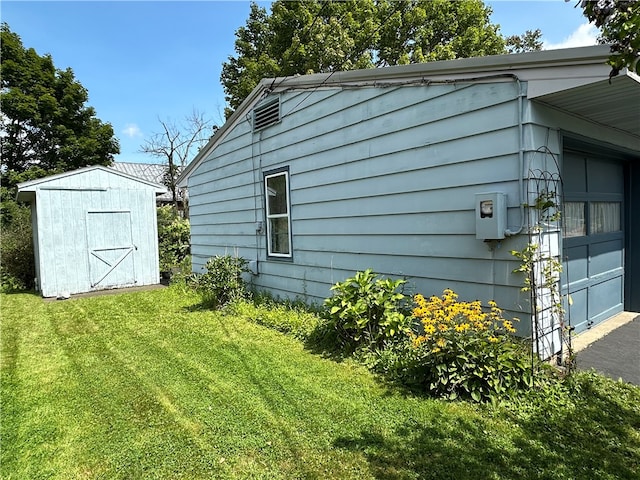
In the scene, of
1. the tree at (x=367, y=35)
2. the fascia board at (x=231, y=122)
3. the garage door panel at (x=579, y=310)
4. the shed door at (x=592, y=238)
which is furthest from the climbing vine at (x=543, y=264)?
the tree at (x=367, y=35)

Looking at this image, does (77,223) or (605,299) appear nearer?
(605,299)

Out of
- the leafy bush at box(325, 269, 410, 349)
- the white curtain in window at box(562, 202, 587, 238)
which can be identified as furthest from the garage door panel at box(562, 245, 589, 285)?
the leafy bush at box(325, 269, 410, 349)

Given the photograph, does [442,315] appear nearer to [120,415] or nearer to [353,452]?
[353,452]

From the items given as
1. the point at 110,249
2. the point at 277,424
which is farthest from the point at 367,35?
the point at 277,424

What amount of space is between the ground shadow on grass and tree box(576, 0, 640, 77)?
6.98 ft

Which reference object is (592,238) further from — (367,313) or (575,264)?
(367,313)

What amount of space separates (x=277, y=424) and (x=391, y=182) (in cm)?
289

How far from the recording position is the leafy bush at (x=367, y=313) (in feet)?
13.0

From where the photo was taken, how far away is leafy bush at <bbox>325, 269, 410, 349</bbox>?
3.97m

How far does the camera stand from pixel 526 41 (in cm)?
2262

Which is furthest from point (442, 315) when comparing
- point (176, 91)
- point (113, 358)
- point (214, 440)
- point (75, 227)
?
point (176, 91)

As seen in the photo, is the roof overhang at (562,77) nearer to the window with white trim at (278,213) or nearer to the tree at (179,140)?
the window with white trim at (278,213)

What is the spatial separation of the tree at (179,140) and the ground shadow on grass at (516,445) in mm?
19369

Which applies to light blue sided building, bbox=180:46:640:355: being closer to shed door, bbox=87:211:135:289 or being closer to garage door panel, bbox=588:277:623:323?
garage door panel, bbox=588:277:623:323
